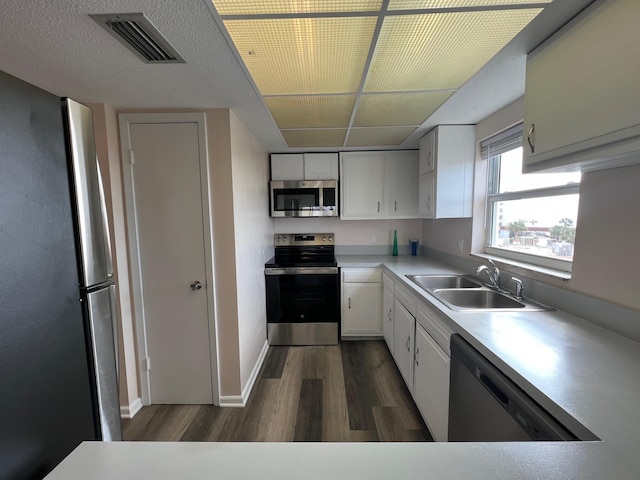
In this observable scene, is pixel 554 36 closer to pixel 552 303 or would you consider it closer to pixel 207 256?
pixel 552 303

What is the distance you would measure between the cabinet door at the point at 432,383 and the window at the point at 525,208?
0.85m

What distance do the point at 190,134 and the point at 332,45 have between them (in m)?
1.16

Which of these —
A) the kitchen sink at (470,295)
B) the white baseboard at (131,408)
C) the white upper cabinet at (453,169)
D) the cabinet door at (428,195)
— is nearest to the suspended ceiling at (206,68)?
the white upper cabinet at (453,169)

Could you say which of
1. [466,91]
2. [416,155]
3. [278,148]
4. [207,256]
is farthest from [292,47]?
[416,155]

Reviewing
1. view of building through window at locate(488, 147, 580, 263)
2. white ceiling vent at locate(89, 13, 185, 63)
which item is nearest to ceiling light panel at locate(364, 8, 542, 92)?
view of building through window at locate(488, 147, 580, 263)

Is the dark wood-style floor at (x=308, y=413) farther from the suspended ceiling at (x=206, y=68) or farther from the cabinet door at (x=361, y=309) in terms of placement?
the suspended ceiling at (x=206, y=68)

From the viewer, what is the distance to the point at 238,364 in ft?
6.81

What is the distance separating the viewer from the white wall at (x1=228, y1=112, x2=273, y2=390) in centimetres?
207

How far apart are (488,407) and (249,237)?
1.95 m

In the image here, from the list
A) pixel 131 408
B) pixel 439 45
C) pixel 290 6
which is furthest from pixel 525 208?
pixel 131 408

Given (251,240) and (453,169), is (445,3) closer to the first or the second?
(453,169)

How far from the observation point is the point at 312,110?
6.57 feet

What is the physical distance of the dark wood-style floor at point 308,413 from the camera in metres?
1.79

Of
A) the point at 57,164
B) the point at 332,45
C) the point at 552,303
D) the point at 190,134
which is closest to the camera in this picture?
the point at 57,164
